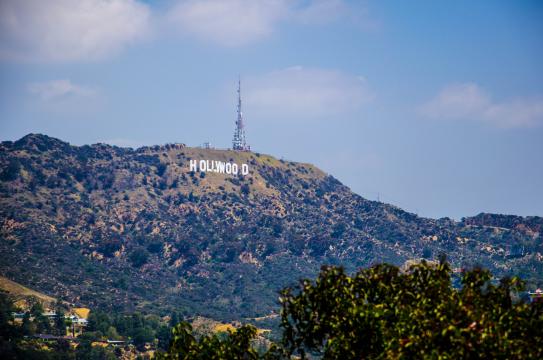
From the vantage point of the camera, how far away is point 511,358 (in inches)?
1864

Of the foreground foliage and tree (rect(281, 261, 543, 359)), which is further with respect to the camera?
the foreground foliage

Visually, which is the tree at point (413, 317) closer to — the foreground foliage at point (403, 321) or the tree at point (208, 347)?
the foreground foliage at point (403, 321)

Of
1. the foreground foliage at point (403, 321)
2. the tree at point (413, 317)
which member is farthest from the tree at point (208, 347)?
the tree at point (413, 317)

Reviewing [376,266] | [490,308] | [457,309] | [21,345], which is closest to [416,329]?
[457,309]

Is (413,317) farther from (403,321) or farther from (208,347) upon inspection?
(208,347)

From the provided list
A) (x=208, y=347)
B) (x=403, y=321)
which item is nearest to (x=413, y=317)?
(x=403, y=321)

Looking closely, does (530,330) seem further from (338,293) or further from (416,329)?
(338,293)

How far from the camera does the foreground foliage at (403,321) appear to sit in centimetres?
4833

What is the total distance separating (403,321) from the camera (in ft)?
166

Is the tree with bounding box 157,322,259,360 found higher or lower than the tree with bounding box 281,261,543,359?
lower

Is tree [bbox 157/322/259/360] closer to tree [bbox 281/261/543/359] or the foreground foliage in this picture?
the foreground foliage

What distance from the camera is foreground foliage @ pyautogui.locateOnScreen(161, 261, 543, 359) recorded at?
4833 centimetres

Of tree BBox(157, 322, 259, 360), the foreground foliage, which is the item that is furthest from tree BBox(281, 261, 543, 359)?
tree BBox(157, 322, 259, 360)

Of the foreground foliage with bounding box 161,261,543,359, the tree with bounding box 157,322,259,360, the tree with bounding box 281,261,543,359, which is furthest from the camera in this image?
the tree with bounding box 157,322,259,360
